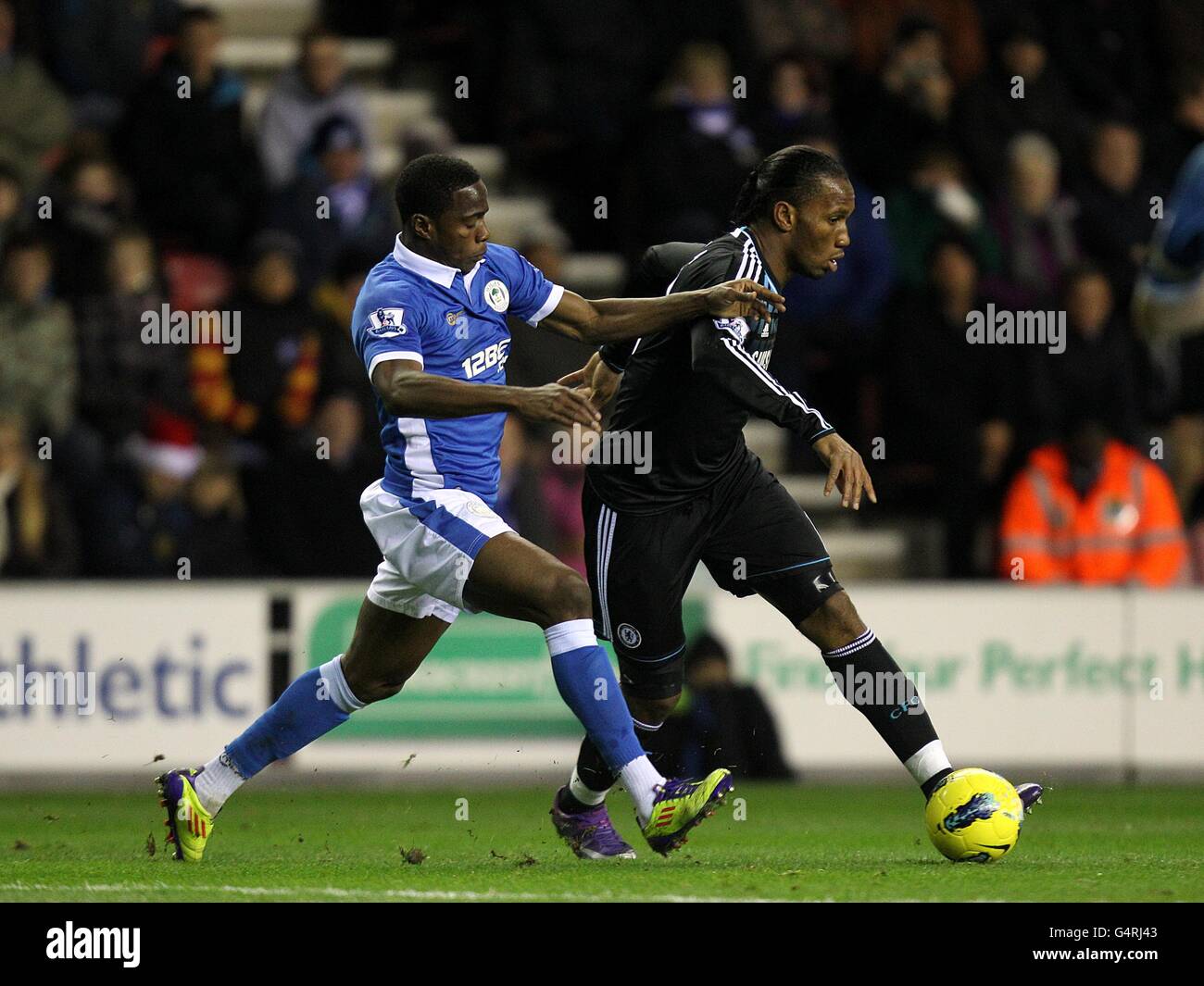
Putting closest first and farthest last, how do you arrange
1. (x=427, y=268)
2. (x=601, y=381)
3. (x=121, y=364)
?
(x=427, y=268)
(x=601, y=381)
(x=121, y=364)

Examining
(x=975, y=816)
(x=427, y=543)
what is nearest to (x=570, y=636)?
(x=427, y=543)

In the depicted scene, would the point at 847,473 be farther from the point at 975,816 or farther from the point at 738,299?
the point at 975,816

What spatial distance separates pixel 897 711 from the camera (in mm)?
7215

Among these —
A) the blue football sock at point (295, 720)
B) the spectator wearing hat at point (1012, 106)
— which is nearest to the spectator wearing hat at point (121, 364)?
the blue football sock at point (295, 720)

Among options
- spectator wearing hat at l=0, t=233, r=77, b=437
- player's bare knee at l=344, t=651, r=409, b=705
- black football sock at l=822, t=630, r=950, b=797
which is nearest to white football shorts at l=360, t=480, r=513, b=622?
player's bare knee at l=344, t=651, r=409, b=705

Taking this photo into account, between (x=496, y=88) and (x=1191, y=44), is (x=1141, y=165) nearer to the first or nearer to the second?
(x=1191, y=44)

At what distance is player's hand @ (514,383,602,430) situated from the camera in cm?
642

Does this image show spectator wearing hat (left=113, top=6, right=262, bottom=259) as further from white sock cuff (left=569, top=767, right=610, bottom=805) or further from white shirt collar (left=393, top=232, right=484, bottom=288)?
white sock cuff (left=569, top=767, right=610, bottom=805)

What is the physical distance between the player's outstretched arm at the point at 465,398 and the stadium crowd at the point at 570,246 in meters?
4.98

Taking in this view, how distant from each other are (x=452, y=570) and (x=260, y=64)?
28.5 feet

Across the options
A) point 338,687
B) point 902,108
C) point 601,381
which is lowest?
point 338,687

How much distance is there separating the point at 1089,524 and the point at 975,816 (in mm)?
5681

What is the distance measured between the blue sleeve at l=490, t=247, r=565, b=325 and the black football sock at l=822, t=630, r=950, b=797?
5.07 feet

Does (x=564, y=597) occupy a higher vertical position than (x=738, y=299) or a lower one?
lower
